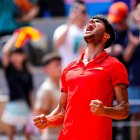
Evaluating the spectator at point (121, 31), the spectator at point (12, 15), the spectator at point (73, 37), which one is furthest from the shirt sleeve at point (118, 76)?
the spectator at point (12, 15)

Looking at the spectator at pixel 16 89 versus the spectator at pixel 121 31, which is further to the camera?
the spectator at pixel 16 89

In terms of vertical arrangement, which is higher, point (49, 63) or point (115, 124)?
point (49, 63)

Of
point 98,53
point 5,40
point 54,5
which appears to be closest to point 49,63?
point 5,40

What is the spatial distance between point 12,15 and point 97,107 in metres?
6.33

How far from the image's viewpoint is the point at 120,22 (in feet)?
29.2

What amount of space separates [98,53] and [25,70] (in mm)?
4880

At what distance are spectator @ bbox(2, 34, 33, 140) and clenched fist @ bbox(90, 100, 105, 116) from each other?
191 inches

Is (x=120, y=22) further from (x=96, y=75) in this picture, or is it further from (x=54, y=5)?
(x=96, y=75)

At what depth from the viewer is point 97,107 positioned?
4.45 meters

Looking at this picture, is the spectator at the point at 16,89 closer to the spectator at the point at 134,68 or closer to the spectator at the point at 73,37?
the spectator at the point at 73,37

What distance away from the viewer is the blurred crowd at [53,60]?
8.61m

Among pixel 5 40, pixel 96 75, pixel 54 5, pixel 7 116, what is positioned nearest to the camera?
pixel 96 75

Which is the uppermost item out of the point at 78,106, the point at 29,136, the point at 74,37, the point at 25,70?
the point at 78,106

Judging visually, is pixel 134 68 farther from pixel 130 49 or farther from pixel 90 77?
pixel 90 77
